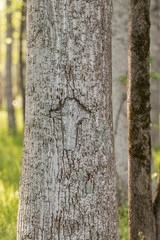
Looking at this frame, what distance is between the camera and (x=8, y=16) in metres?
8.98

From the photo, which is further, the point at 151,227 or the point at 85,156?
the point at 151,227

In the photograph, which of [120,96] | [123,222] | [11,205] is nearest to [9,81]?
[120,96]

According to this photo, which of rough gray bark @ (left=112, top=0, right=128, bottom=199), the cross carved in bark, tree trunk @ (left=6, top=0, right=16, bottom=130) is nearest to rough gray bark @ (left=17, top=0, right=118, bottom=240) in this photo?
the cross carved in bark

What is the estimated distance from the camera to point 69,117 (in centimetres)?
211

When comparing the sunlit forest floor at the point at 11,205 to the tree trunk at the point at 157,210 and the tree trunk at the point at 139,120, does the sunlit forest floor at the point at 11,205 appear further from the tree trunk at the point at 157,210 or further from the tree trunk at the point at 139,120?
the tree trunk at the point at 139,120

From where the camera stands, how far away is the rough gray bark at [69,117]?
6.84 feet

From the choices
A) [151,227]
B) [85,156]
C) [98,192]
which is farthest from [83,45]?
[151,227]

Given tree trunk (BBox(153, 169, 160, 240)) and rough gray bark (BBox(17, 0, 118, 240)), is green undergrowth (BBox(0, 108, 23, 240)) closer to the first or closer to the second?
rough gray bark (BBox(17, 0, 118, 240))

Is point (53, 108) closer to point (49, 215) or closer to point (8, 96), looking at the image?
point (49, 215)

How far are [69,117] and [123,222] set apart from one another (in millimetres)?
2667

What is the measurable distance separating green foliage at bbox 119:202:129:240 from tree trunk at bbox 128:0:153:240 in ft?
3.04

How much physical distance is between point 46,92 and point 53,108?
12 centimetres

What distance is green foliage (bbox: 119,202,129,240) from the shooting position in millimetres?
3693

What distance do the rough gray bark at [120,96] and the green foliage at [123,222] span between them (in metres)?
0.21
